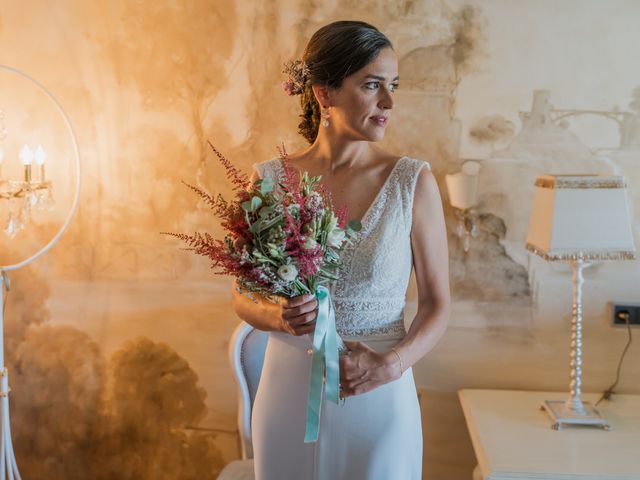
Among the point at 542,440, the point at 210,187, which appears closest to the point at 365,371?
the point at 542,440

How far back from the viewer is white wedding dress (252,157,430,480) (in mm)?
1688

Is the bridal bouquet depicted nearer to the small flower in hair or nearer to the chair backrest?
the small flower in hair

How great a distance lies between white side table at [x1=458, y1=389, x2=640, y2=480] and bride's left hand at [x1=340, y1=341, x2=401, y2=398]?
58 centimetres

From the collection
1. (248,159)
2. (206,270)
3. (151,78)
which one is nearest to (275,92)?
(248,159)

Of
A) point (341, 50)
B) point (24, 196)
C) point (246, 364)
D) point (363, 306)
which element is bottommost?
point (246, 364)

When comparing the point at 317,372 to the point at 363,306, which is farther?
the point at 363,306

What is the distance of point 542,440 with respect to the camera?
220 centimetres

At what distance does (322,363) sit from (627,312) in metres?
1.44

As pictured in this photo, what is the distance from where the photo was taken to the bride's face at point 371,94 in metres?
1.71

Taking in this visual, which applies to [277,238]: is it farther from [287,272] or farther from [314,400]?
[314,400]

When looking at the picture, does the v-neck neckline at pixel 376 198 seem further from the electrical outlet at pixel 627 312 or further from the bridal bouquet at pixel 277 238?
the electrical outlet at pixel 627 312

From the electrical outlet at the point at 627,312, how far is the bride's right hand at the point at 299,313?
1.43m

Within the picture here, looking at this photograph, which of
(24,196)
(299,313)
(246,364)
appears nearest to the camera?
(299,313)

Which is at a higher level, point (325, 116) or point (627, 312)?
point (325, 116)
